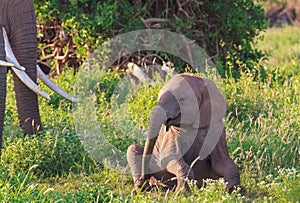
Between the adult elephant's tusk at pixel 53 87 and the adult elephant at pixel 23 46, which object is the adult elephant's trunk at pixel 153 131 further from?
the adult elephant's tusk at pixel 53 87

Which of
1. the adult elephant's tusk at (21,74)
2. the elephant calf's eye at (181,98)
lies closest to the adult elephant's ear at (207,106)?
the elephant calf's eye at (181,98)

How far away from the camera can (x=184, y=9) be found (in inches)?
355

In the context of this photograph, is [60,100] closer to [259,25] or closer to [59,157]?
[59,157]

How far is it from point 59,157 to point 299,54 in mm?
7751

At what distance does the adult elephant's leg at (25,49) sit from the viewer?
605 centimetres

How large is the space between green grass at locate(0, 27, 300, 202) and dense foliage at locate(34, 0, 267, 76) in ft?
2.75

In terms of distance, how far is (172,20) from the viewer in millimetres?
8805

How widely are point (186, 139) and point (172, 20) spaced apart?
13.0 ft

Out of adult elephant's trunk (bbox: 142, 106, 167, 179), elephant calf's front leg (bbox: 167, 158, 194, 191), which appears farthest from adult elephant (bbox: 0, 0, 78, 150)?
elephant calf's front leg (bbox: 167, 158, 194, 191)

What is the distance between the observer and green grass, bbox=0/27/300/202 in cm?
471

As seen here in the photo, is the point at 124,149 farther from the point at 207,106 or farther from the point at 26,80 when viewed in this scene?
the point at 207,106

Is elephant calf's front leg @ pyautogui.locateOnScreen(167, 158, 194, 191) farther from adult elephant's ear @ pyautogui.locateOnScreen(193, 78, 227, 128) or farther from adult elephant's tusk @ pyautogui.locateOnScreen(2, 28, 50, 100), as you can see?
adult elephant's tusk @ pyautogui.locateOnScreen(2, 28, 50, 100)

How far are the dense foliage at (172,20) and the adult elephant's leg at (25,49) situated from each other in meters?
2.19

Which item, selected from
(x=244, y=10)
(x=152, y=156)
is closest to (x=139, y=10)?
(x=244, y=10)
